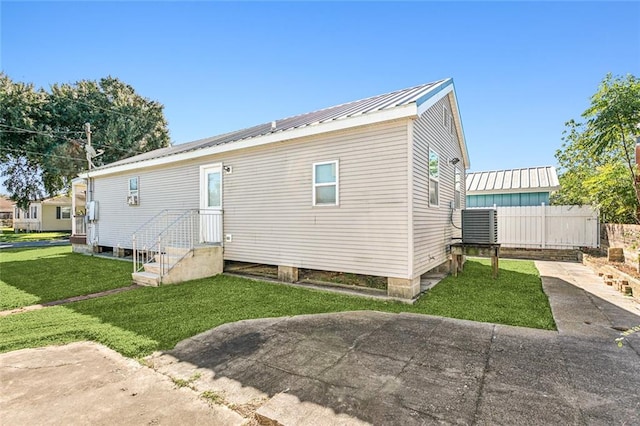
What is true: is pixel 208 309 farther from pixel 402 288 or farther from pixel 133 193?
pixel 133 193

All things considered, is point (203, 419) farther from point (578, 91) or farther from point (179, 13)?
point (578, 91)

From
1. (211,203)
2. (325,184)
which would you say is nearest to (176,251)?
(211,203)

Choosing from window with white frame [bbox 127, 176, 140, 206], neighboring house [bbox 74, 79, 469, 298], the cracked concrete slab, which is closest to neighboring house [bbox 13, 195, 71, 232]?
window with white frame [bbox 127, 176, 140, 206]

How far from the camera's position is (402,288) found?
557cm

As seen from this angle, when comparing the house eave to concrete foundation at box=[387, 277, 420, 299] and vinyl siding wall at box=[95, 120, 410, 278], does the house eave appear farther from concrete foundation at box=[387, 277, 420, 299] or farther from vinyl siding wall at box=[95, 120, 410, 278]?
concrete foundation at box=[387, 277, 420, 299]

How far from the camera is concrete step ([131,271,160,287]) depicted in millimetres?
6912

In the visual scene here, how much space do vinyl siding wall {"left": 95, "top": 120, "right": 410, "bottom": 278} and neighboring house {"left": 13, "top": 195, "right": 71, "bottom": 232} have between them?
31701 millimetres

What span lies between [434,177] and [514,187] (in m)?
12.7

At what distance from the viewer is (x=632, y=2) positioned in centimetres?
689

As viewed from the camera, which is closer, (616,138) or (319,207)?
(319,207)

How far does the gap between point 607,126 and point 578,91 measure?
163 inches

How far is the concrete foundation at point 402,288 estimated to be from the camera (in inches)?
217

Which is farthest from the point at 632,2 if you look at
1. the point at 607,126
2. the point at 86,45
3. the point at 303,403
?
the point at 86,45

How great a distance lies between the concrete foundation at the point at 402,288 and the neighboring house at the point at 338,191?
0.02m
